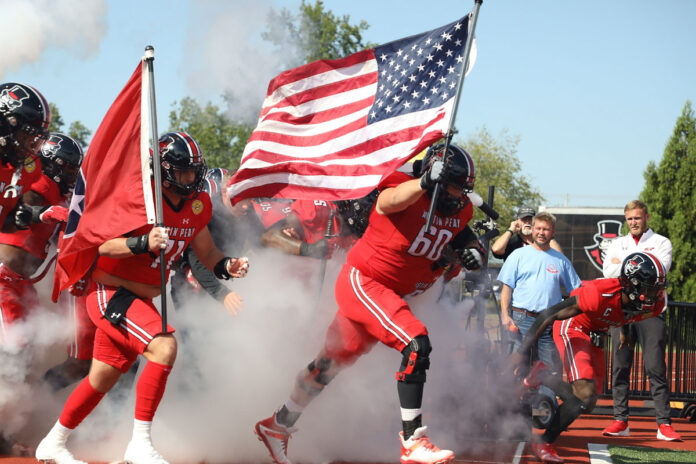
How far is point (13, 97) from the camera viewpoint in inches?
212

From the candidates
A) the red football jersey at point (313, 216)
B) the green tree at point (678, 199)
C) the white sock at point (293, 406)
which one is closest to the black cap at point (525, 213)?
the red football jersey at point (313, 216)

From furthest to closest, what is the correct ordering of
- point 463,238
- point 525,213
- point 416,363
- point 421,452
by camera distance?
1. point 525,213
2. point 463,238
3. point 416,363
4. point 421,452

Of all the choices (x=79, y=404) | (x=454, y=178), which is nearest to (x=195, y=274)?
(x=79, y=404)

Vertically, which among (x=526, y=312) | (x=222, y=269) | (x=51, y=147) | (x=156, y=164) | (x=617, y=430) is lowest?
(x=617, y=430)

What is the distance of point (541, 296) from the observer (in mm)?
7539

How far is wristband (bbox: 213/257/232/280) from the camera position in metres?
5.41

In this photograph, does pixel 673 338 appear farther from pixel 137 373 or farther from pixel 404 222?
pixel 137 373

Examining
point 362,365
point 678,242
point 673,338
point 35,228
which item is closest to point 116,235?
point 35,228

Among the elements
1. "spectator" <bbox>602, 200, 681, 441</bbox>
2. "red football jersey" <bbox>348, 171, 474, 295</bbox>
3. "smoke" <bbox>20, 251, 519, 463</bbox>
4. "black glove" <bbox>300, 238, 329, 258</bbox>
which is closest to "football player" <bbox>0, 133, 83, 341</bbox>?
"smoke" <bbox>20, 251, 519, 463</bbox>

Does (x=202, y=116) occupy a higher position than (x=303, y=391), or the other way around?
(x=202, y=116)

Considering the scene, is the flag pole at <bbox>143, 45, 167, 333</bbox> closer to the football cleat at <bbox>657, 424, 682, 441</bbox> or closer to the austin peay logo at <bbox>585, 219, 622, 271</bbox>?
the football cleat at <bbox>657, 424, 682, 441</bbox>

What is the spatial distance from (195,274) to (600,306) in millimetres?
3036

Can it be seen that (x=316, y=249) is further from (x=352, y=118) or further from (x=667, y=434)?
Answer: (x=667, y=434)

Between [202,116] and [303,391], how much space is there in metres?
41.1
